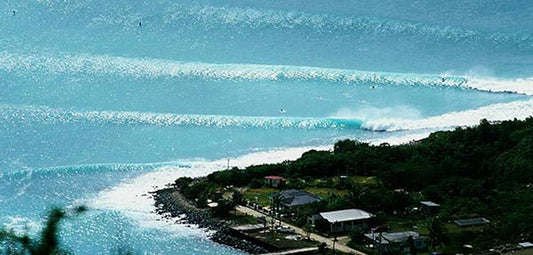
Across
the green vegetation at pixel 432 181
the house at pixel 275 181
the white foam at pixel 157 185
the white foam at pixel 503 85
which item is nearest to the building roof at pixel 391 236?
the green vegetation at pixel 432 181

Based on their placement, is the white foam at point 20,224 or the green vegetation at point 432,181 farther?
the white foam at point 20,224

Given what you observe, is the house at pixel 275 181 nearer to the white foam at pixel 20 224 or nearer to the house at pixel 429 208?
the house at pixel 429 208

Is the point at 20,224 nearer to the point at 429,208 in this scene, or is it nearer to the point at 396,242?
the point at 396,242

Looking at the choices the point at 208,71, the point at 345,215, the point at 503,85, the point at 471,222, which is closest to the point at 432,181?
the point at 471,222

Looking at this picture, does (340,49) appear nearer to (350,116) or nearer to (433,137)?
(350,116)

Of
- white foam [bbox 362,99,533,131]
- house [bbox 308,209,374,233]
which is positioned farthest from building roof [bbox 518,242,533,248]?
white foam [bbox 362,99,533,131]

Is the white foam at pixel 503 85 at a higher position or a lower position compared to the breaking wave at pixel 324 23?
lower

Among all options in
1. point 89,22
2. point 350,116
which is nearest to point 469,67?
point 350,116
